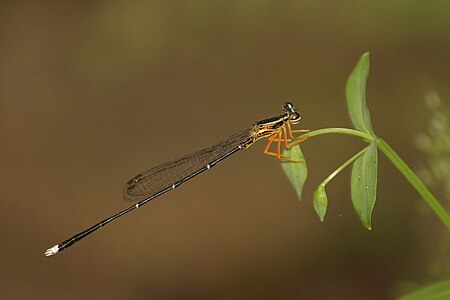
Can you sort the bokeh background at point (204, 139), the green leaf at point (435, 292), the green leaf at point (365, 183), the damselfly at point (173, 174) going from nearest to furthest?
the green leaf at point (435, 292), the green leaf at point (365, 183), the damselfly at point (173, 174), the bokeh background at point (204, 139)

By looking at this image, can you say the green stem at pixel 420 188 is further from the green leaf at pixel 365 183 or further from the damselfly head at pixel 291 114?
the damselfly head at pixel 291 114

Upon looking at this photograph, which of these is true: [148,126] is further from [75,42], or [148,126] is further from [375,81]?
[375,81]

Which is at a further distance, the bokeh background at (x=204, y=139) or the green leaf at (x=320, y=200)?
the bokeh background at (x=204, y=139)

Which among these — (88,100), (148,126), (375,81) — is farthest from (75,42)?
(375,81)

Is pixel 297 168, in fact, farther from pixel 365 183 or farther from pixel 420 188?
pixel 420 188

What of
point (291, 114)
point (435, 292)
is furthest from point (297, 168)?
point (291, 114)

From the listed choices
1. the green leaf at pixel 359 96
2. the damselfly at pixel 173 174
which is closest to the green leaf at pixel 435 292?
the green leaf at pixel 359 96
